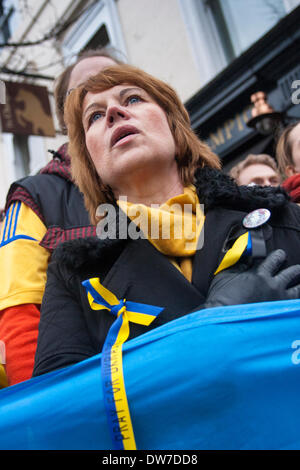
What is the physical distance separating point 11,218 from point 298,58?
4.71 meters

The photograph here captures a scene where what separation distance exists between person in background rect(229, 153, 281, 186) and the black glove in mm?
1926

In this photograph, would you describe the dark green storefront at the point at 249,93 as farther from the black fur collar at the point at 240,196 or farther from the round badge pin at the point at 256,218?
the round badge pin at the point at 256,218

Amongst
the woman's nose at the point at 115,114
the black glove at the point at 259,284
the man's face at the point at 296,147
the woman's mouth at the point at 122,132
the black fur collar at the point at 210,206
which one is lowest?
the black glove at the point at 259,284

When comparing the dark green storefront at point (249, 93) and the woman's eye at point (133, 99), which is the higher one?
the dark green storefront at point (249, 93)

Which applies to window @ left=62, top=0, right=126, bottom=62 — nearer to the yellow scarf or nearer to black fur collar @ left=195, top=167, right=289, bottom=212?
black fur collar @ left=195, top=167, right=289, bottom=212

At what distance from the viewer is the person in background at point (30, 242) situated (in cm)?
154


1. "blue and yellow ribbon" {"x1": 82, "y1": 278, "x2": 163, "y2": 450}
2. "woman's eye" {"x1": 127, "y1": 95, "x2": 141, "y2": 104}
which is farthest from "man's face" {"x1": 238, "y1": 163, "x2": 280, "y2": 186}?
"blue and yellow ribbon" {"x1": 82, "y1": 278, "x2": 163, "y2": 450}

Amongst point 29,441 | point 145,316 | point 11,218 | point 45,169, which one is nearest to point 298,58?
point 45,169

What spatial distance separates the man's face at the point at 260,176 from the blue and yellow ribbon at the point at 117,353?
212 centimetres

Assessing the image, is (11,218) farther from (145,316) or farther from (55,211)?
(145,316)

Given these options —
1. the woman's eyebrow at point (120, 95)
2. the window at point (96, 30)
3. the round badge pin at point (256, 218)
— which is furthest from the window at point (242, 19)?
the round badge pin at point (256, 218)

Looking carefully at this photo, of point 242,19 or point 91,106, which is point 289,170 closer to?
point 91,106

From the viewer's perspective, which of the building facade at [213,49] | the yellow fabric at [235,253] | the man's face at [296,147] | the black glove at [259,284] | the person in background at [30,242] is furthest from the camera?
the building facade at [213,49]

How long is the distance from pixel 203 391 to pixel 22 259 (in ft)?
3.35
